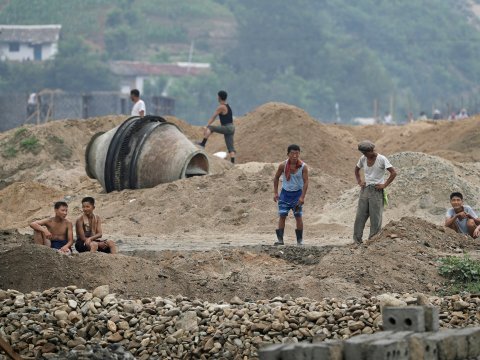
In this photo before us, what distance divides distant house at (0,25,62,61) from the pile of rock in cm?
8080

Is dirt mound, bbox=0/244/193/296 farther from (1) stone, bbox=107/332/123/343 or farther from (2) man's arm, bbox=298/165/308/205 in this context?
(2) man's arm, bbox=298/165/308/205

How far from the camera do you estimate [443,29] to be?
115m

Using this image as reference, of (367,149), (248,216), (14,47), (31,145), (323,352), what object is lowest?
(14,47)

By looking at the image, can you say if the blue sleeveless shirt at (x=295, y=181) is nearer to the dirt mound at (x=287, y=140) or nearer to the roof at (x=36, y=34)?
the dirt mound at (x=287, y=140)

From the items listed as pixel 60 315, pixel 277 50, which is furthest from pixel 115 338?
pixel 277 50

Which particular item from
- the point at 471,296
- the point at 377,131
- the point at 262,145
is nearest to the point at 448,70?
the point at 377,131

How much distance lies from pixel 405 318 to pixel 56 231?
21.9ft

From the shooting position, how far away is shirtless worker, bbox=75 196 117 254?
19.0m

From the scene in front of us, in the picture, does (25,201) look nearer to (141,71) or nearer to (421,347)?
(421,347)

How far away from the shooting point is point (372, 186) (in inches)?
812

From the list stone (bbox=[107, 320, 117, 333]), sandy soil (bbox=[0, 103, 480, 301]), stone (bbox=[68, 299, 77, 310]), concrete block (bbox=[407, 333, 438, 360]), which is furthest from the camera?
sandy soil (bbox=[0, 103, 480, 301])

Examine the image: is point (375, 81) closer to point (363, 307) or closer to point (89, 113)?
point (89, 113)

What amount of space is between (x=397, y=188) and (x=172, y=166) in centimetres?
398

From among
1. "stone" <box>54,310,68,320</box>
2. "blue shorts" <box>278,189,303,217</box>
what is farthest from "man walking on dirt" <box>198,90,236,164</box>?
"stone" <box>54,310,68,320</box>
